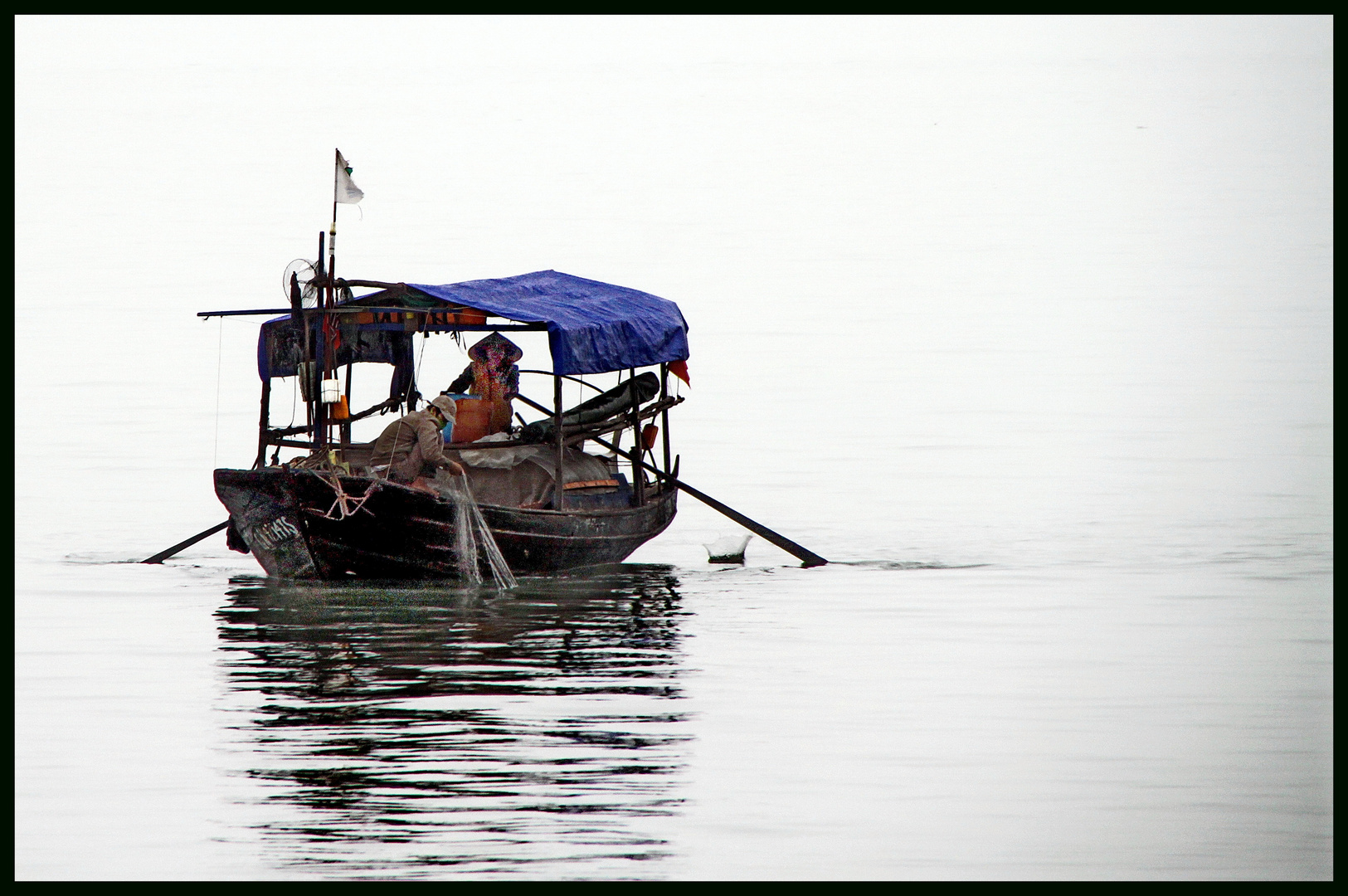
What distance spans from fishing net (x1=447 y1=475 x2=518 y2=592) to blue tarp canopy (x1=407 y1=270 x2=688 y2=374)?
42.6 inches

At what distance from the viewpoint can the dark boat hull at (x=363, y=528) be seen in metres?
12.2

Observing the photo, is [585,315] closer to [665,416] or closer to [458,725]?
[665,416]

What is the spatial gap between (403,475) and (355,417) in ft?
5.80

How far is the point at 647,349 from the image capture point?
14148 millimetres

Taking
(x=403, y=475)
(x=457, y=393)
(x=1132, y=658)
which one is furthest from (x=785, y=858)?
(x=457, y=393)

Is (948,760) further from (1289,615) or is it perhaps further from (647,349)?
(647,349)

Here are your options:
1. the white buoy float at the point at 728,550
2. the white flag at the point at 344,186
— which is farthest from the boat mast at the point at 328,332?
the white buoy float at the point at 728,550

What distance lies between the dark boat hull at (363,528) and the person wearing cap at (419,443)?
0.36m

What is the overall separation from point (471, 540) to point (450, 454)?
902mm

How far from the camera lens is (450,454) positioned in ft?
43.3

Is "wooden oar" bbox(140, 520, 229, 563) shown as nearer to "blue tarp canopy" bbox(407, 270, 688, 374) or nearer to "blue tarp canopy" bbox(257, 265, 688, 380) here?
"blue tarp canopy" bbox(257, 265, 688, 380)

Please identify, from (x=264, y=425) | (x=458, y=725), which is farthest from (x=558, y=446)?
(x=458, y=725)

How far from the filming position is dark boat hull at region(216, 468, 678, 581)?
12219 mm

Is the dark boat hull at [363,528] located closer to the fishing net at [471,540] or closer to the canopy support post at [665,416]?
the fishing net at [471,540]
